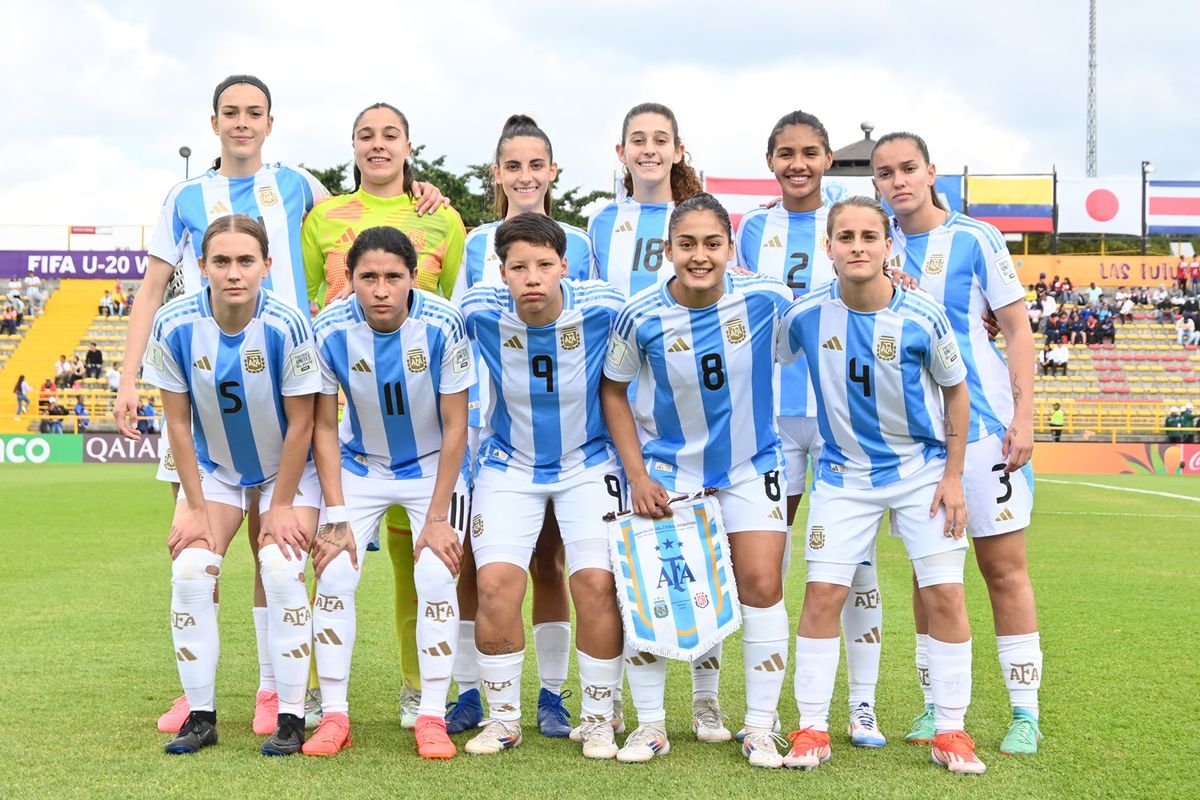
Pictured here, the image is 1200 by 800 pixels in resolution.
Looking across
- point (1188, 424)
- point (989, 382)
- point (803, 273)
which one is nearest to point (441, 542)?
point (803, 273)

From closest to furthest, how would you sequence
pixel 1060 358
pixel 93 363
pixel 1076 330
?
1. pixel 93 363
2. pixel 1060 358
3. pixel 1076 330

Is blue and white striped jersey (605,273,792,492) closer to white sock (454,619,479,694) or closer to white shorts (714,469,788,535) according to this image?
white shorts (714,469,788,535)

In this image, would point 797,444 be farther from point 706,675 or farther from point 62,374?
point 62,374

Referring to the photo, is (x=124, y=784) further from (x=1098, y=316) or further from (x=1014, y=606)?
(x=1098, y=316)

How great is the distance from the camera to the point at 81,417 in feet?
86.8

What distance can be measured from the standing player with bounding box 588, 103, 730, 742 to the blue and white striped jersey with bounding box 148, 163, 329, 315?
1239mm

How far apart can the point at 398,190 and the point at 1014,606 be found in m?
2.93

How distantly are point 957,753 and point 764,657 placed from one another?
712 mm

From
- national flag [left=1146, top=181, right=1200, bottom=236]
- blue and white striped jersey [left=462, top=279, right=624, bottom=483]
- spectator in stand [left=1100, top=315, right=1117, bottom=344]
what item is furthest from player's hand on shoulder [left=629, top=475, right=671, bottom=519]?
national flag [left=1146, top=181, right=1200, bottom=236]

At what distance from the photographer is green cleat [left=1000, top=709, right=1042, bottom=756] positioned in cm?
→ 415

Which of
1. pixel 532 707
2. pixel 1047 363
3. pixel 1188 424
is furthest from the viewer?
pixel 1047 363

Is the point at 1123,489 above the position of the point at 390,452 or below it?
below

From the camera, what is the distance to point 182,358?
4289 mm

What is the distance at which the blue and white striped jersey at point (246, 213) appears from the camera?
484 centimetres
